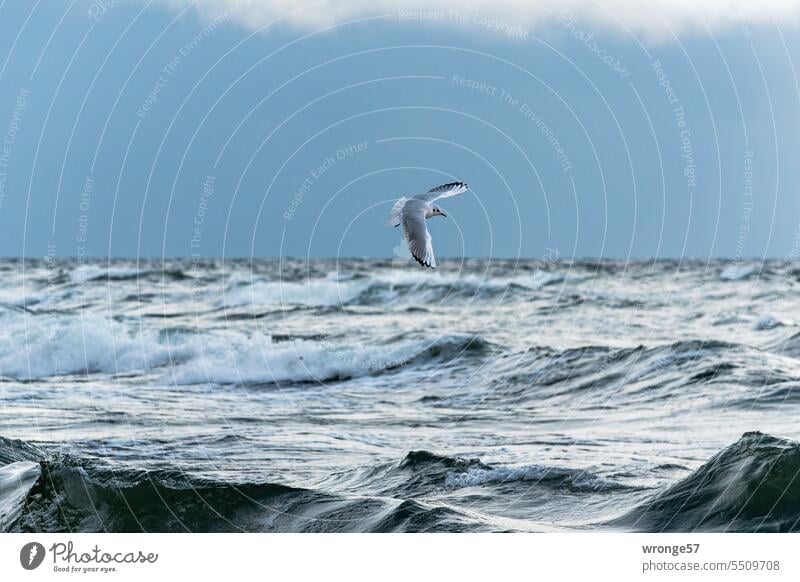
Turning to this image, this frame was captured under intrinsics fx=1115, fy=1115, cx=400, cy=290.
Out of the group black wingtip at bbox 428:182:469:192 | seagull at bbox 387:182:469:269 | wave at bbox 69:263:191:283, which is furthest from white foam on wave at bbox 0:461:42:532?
wave at bbox 69:263:191:283

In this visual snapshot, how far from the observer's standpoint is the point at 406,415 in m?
19.3

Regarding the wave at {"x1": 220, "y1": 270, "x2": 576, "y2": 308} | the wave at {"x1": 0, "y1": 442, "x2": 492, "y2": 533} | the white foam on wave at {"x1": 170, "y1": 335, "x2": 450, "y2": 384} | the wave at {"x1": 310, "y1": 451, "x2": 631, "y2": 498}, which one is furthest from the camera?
the wave at {"x1": 220, "y1": 270, "x2": 576, "y2": 308}

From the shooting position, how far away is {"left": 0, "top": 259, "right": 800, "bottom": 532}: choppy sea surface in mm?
11203

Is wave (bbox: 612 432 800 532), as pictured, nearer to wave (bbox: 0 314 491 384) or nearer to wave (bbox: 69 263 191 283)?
wave (bbox: 0 314 491 384)

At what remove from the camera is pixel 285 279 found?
60.5m

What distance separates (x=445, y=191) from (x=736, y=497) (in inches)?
186

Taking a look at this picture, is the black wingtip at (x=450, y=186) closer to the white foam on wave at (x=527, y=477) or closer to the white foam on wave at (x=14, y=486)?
the white foam on wave at (x=527, y=477)
